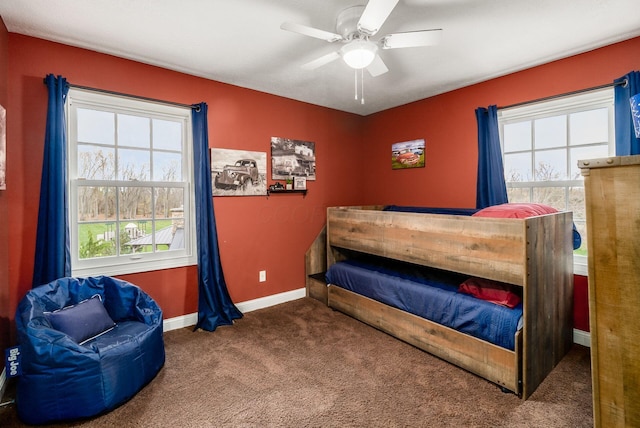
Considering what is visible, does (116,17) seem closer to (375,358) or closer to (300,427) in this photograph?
(300,427)

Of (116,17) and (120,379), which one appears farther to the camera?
(116,17)

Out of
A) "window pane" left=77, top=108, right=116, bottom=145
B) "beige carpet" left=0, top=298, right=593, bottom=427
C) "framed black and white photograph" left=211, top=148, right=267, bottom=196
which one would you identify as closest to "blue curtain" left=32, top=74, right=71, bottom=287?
"window pane" left=77, top=108, right=116, bottom=145

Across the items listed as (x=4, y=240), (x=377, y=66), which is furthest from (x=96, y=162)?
(x=377, y=66)

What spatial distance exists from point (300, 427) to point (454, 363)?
1232 mm

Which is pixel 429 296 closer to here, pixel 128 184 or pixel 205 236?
pixel 205 236

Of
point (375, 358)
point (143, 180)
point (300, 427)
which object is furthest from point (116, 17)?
point (375, 358)

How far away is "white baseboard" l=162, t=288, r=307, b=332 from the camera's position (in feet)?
9.52

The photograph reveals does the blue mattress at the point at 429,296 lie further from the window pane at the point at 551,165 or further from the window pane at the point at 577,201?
the window pane at the point at 551,165

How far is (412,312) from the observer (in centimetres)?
254

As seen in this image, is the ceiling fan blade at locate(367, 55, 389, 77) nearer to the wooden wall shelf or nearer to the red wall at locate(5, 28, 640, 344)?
the red wall at locate(5, 28, 640, 344)

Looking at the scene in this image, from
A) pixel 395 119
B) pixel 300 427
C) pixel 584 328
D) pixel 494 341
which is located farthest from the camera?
pixel 395 119

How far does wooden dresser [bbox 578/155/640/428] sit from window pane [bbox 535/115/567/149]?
90.7 inches

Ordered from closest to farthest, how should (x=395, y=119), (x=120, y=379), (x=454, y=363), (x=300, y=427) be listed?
(x=300, y=427), (x=120, y=379), (x=454, y=363), (x=395, y=119)

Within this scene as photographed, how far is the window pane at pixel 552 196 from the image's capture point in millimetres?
2721
